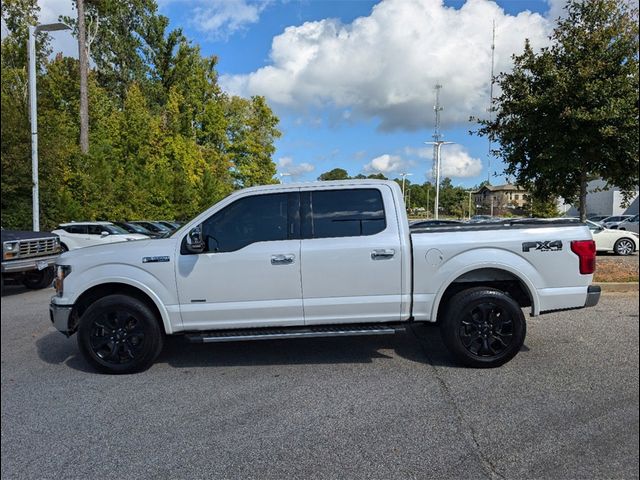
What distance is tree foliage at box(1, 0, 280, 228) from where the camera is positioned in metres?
6.51

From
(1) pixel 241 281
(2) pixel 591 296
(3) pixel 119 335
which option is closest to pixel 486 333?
(2) pixel 591 296

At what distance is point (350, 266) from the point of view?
4.46 metres

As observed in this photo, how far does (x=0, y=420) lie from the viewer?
101 inches

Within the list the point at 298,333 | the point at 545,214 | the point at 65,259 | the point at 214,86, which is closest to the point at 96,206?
the point at 65,259

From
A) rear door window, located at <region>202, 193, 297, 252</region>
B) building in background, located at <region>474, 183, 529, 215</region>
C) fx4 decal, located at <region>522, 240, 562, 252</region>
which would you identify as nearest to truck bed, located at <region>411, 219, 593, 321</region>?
fx4 decal, located at <region>522, 240, 562, 252</region>

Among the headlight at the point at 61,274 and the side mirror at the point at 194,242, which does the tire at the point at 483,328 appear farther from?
the headlight at the point at 61,274

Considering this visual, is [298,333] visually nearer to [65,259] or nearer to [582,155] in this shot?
[65,259]

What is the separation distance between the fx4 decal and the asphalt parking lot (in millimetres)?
1169

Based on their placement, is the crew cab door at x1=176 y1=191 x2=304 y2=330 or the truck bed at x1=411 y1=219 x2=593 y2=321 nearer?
the crew cab door at x1=176 y1=191 x2=304 y2=330

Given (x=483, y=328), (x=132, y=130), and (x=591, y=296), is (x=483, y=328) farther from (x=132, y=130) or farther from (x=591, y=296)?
(x=132, y=130)

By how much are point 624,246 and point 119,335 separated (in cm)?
1608

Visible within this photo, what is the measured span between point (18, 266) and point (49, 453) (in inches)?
49.4

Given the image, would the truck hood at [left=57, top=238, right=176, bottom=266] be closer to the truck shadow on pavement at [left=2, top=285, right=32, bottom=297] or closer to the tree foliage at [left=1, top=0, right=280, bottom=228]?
the tree foliage at [left=1, top=0, right=280, bottom=228]

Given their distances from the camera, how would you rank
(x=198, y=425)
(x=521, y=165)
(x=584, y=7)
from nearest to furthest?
(x=198, y=425)
(x=584, y=7)
(x=521, y=165)
